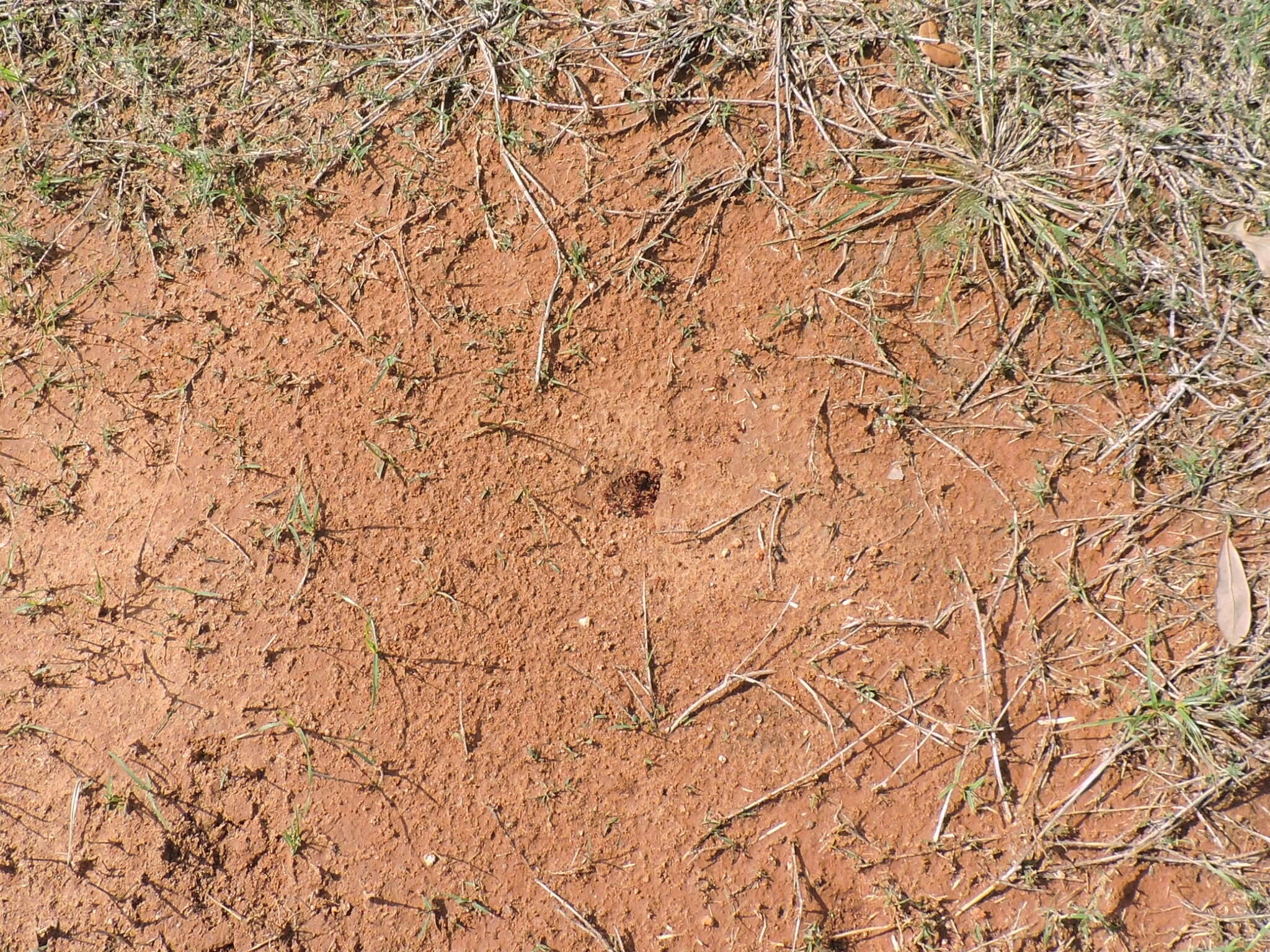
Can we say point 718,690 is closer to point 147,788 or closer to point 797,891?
point 797,891

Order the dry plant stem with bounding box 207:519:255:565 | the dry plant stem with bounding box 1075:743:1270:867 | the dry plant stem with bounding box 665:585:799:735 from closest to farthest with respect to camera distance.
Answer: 1. the dry plant stem with bounding box 1075:743:1270:867
2. the dry plant stem with bounding box 665:585:799:735
3. the dry plant stem with bounding box 207:519:255:565

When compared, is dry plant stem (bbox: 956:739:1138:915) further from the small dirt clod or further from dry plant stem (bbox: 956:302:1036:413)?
the small dirt clod

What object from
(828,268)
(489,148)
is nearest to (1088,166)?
(828,268)

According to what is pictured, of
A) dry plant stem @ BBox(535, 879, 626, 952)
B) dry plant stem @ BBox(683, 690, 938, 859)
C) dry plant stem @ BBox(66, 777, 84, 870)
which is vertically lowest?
dry plant stem @ BBox(535, 879, 626, 952)

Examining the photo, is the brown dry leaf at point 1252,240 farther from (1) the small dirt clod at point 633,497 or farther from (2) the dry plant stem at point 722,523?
(1) the small dirt clod at point 633,497

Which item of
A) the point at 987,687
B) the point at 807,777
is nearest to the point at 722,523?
the point at 807,777

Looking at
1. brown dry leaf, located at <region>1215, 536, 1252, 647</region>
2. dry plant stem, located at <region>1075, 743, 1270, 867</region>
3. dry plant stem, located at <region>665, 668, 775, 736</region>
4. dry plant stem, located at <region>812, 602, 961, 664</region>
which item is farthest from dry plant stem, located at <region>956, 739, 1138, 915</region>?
dry plant stem, located at <region>665, 668, 775, 736</region>
